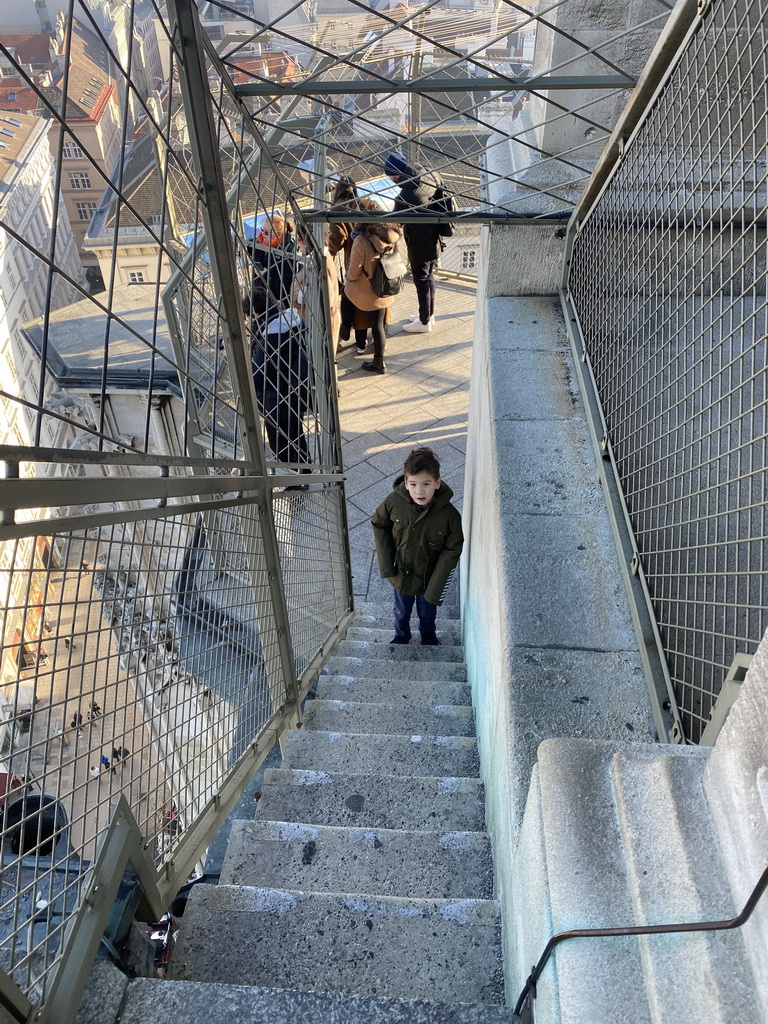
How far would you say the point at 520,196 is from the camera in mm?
3750

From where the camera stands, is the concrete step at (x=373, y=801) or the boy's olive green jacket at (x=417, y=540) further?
the boy's olive green jacket at (x=417, y=540)

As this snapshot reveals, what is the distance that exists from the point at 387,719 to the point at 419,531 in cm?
94

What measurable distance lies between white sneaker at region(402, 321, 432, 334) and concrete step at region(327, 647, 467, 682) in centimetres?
418

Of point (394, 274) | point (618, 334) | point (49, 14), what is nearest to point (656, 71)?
point (618, 334)

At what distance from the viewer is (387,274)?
5641mm

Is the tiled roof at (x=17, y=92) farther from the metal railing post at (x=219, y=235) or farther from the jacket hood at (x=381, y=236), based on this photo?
the jacket hood at (x=381, y=236)

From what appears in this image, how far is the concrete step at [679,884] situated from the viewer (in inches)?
36.0

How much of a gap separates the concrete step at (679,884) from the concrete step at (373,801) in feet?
4.78

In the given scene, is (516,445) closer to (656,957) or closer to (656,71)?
(656,71)

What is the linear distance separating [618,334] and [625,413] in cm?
37

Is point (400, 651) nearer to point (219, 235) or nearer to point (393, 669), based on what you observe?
point (393, 669)

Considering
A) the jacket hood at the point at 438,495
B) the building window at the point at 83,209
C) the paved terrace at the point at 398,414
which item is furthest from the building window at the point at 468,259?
the building window at the point at 83,209

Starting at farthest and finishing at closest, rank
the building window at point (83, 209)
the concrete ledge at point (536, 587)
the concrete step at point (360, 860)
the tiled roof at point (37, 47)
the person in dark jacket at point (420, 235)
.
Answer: the tiled roof at point (37, 47)
the building window at point (83, 209)
the person in dark jacket at point (420, 235)
the concrete step at point (360, 860)
the concrete ledge at point (536, 587)

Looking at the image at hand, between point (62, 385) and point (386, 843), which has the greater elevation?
point (62, 385)
